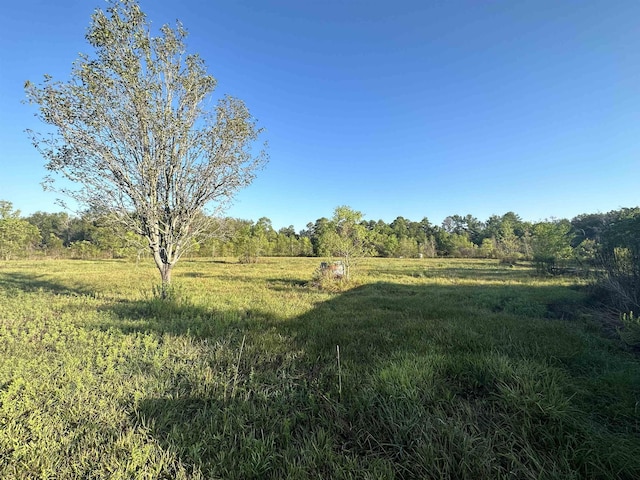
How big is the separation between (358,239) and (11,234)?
159ft

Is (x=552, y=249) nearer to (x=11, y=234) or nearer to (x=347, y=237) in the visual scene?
(x=347, y=237)

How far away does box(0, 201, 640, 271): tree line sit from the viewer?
28.0 feet

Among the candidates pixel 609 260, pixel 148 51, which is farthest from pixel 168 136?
pixel 609 260

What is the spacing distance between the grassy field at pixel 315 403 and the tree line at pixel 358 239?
4.09 m

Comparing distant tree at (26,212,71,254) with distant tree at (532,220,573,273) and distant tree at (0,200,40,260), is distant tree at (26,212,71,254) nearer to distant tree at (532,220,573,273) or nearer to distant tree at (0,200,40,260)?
distant tree at (0,200,40,260)

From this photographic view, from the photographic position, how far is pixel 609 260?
25.1 ft

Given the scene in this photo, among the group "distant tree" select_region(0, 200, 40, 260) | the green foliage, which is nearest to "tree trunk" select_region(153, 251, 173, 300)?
the green foliage

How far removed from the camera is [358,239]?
1692cm

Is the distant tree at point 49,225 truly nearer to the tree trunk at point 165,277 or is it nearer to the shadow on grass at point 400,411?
the tree trunk at point 165,277

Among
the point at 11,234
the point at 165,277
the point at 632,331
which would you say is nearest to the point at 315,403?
the point at 632,331

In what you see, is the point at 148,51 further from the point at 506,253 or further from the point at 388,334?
the point at 506,253

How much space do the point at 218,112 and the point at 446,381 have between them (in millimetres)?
9255

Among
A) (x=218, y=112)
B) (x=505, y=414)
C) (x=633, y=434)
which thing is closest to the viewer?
(x=633, y=434)

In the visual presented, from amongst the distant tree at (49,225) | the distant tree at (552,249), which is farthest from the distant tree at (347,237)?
the distant tree at (49,225)
